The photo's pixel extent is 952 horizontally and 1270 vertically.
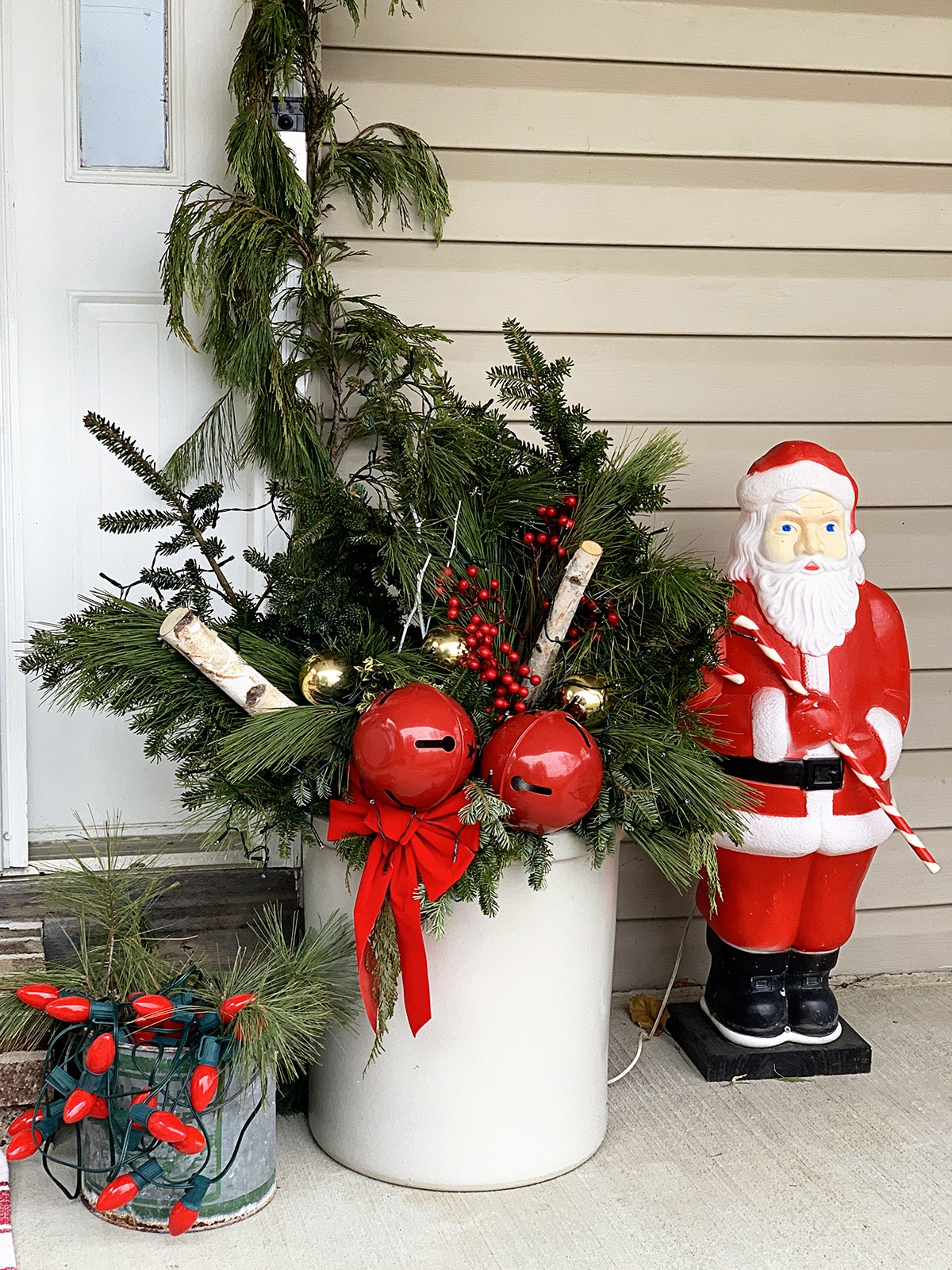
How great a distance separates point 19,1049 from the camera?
185 cm

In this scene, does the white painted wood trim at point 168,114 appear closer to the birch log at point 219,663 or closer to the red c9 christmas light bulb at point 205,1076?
the birch log at point 219,663

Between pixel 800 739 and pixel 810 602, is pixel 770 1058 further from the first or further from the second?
pixel 810 602

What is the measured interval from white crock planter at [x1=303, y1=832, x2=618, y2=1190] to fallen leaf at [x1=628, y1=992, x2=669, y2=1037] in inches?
19.4

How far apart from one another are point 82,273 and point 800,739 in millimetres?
1458

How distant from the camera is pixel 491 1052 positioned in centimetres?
177

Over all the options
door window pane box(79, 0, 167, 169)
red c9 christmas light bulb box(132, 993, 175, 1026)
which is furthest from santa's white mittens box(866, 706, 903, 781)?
door window pane box(79, 0, 167, 169)

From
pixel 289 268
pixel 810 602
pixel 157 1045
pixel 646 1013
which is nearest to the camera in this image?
pixel 157 1045

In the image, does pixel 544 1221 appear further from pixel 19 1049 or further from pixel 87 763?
pixel 87 763

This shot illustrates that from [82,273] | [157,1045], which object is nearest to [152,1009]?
[157,1045]

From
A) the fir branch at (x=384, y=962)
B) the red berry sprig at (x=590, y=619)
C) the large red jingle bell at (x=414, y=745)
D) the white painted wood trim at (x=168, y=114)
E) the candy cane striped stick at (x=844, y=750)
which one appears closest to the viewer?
the large red jingle bell at (x=414, y=745)

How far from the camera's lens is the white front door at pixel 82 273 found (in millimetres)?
2145

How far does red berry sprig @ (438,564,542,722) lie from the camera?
1.75 m

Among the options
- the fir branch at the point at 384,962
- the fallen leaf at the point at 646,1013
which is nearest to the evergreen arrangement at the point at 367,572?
the fir branch at the point at 384,962

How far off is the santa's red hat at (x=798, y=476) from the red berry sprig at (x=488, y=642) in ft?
1.68
